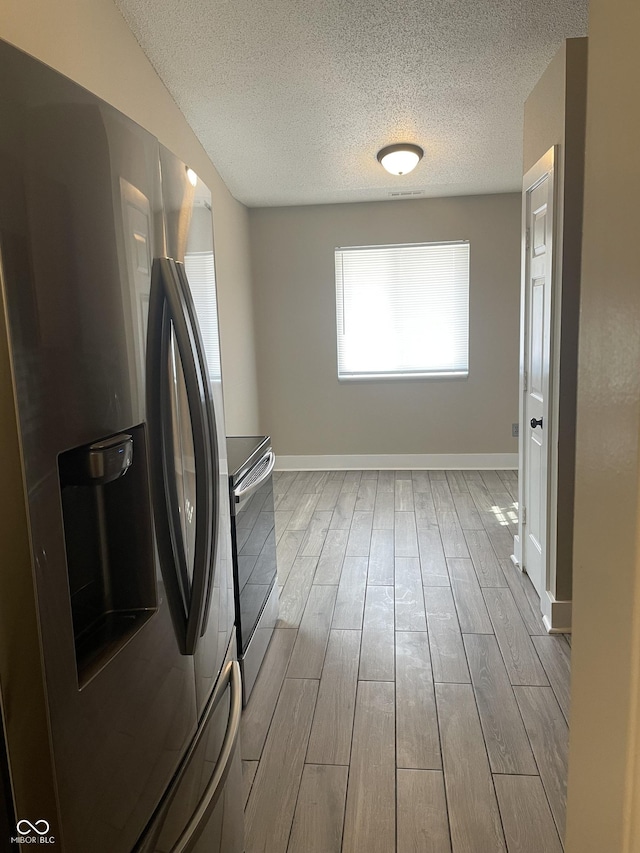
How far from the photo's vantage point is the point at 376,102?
354 centimetres

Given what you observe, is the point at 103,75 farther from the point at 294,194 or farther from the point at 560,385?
the point at 294,194

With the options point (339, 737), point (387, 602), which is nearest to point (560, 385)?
point (387, 602)

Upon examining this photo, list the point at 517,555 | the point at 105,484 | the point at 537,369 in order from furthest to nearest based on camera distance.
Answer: the point at 517,555 < the point at 537,369 < the point at 105,484

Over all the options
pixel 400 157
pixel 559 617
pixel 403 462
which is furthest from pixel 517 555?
pixel 400 157

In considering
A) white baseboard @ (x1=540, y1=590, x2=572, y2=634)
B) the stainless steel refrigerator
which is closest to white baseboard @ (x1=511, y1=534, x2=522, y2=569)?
white baseboard @ (x1=540, y1=590, x2=572, y2=634)

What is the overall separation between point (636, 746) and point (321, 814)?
1269 millimetres

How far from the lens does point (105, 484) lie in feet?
3.38

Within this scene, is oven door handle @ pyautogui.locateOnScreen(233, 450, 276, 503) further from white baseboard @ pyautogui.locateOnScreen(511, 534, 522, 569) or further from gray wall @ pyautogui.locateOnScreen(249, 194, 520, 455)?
gray wall @ pyautogui.locateOnScreen(249, 194, 520, 455)

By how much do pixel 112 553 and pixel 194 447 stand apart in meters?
0.25

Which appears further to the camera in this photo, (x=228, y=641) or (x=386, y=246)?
(x=386, y=246)

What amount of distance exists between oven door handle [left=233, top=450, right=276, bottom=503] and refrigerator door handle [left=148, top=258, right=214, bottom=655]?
92 centimetres

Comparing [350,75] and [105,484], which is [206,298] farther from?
[350,75]

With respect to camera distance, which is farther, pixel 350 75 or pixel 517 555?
pixel 517 555

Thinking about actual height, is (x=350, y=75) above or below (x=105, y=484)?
above
